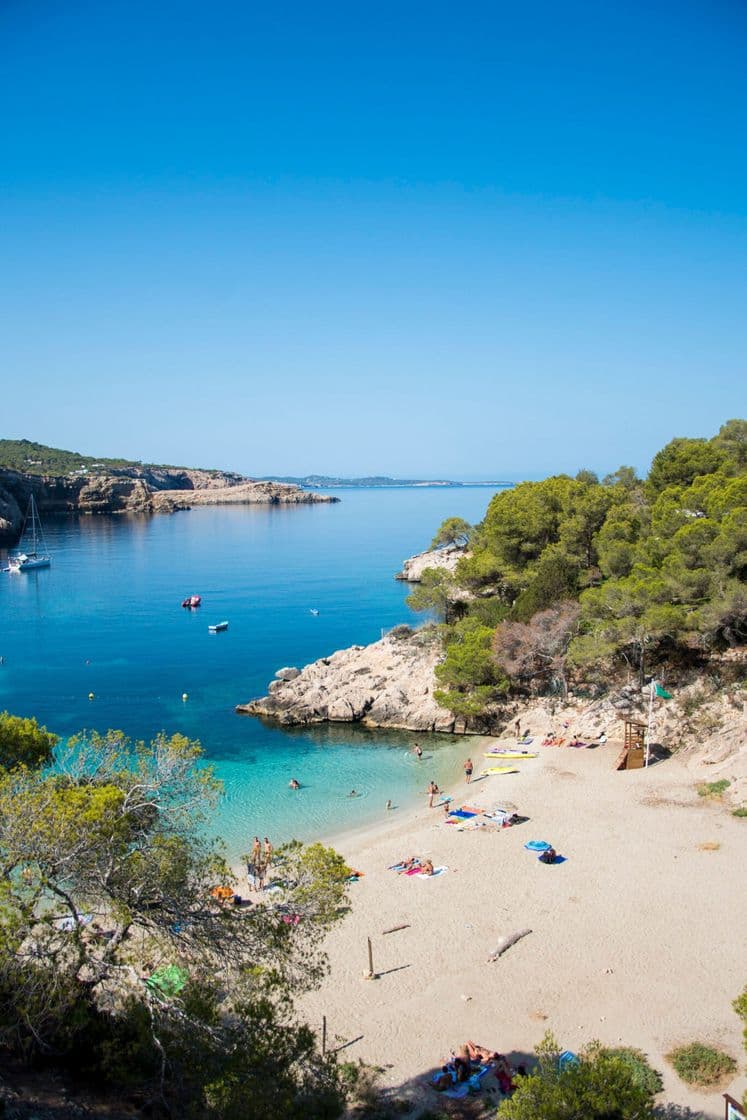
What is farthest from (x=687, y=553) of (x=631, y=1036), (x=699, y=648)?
(x=631, y=1036)

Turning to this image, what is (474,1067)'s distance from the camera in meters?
12.2

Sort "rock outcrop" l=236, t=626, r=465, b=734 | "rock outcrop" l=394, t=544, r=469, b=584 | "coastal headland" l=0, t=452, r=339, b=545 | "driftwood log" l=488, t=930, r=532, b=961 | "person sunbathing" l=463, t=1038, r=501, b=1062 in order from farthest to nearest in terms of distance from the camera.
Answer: "coastal headland" l=0, t=452, r=339, b=545
"rock outcrop" l=394, t=544, r=469, b=584
"rock outcrop" l=236, t=626, r=465, b=734
"driftwood log" l=488, t=930, r=532, b=961
"person sunbathing" l=463, t=1038, r=501, b=1062

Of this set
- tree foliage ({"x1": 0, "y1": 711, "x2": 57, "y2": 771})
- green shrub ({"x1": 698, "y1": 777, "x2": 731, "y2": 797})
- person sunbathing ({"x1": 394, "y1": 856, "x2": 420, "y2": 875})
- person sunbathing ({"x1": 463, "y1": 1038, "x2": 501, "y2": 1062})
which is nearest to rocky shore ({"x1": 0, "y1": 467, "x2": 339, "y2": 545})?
person sunbathing ({"x1": 394, "y1": 856, "x2": 420, "y2": 875})

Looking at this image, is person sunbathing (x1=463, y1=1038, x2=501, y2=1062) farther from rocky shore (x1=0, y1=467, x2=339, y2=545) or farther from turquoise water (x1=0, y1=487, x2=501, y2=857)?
rocky shore (x1=0, y1=467, x2=339, y2=545)

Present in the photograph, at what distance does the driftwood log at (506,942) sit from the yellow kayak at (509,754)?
1220cm

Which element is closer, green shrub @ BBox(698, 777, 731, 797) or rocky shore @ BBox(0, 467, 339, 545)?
green shrub @ BBox(698, 777, 731, 797)

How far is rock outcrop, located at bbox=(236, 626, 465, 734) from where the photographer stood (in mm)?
34531

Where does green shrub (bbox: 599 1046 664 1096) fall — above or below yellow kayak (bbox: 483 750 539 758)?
above

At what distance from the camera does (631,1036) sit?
42.3ft

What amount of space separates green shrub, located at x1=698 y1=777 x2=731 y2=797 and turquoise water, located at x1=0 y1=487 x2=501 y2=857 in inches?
353

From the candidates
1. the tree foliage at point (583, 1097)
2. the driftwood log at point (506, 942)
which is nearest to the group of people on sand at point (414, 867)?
the driftwood log at point (506, 942)

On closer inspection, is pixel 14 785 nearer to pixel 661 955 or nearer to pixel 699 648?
pixel 661 955

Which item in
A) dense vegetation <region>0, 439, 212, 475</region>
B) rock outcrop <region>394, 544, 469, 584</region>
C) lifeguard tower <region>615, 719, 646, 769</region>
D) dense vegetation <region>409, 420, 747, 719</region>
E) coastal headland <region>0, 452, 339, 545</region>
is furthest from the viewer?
dense vegetation <region>0, 439, 212, 475</region>

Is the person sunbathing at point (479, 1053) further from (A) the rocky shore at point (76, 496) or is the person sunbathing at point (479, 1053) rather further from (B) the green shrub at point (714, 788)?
(A) the rocky shore at point (76, 496)
